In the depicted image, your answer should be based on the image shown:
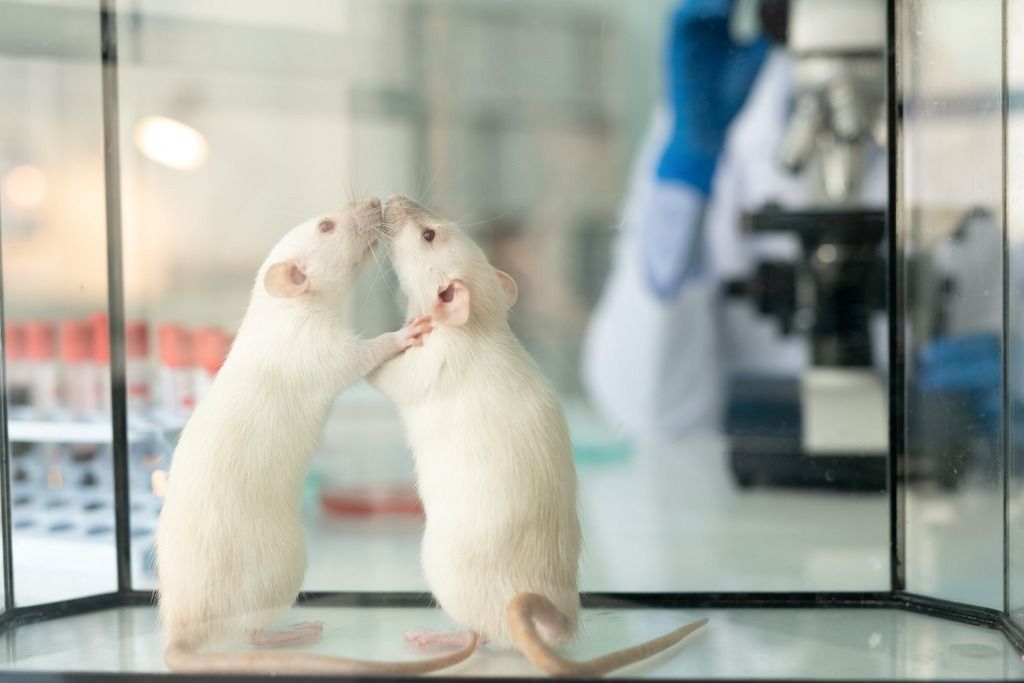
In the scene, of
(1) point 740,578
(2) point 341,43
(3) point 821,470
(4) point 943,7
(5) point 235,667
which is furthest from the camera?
(3) point 821,470

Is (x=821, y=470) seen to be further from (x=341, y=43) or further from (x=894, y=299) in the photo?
(x=341, y=43)

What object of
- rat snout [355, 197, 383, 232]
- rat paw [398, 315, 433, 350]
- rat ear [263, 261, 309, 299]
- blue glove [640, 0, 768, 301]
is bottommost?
rat paw [398, 315, 433, 350]

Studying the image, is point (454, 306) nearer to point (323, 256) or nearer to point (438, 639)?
point (323, 256)

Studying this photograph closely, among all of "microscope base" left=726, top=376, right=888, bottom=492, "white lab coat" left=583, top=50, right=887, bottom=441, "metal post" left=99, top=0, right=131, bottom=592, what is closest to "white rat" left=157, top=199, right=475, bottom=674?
"metal post" left=99, top=0, right=131, bottom=592

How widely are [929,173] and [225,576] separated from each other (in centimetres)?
59

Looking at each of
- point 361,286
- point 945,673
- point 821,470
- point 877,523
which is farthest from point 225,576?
point 821,470

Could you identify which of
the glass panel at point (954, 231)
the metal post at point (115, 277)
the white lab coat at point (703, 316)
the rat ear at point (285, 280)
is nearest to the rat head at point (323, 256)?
the rat ear at point (285, 280)

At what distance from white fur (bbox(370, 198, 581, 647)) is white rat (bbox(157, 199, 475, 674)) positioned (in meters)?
0.02

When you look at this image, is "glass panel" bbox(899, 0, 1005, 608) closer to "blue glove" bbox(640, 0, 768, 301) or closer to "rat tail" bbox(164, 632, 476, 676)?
"rat tail" bbox(164, 632, 476, 676)

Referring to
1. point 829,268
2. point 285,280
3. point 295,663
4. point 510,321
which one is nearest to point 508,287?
point 510,321

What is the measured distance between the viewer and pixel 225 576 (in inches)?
21.1

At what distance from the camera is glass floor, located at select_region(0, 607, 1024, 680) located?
534mm

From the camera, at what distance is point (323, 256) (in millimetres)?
552

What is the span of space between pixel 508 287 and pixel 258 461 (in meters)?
0.18
